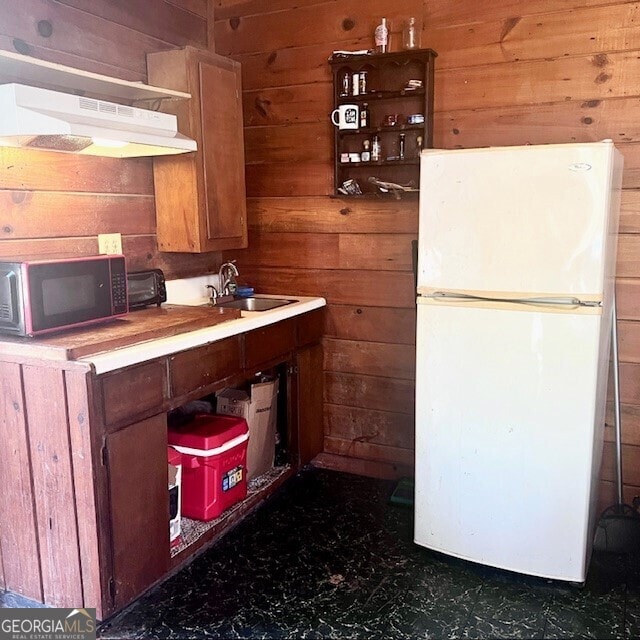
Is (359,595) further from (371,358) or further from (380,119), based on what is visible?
(380,119)

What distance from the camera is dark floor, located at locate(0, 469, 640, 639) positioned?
198 centimetres

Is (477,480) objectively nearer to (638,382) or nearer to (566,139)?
(638,382)

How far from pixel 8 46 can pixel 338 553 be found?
2150mm

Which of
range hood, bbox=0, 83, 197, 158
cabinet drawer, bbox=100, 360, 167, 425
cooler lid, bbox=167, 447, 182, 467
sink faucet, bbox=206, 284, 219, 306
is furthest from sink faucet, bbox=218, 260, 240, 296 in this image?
cabinet drawer, bbox=100, 360, 167, 425

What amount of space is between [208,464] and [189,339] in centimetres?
56

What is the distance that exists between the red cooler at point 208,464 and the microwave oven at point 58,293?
581mm

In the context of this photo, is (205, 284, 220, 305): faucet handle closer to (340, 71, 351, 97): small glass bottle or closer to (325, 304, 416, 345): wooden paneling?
(325, 304, 416, 345): wooden paneling

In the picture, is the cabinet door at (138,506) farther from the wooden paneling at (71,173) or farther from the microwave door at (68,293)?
the wooden paneling at (71,173)

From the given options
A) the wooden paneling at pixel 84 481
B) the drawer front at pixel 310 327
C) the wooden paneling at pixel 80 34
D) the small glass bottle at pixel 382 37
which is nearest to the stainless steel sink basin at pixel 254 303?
the drawer front at pixel 310 327

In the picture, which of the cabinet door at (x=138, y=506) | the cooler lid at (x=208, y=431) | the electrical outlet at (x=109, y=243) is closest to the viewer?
the cabinet door at (x=138, y=506)

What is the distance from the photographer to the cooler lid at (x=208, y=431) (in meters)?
2.40

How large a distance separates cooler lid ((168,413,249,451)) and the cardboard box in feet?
0.42

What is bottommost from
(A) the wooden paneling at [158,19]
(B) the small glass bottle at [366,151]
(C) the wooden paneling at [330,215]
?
(C) the wooden paneling at [330,215]

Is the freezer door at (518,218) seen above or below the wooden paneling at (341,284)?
above
